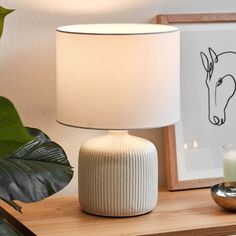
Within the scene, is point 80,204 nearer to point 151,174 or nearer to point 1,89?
point 151,174

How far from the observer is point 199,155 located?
6.51ft

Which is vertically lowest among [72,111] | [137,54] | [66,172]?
[66,172]

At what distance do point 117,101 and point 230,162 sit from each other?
1.18ft

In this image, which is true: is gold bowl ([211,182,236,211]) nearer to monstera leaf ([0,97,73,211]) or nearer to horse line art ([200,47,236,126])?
horse line art ([200,47,236,126])

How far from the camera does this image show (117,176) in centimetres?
171

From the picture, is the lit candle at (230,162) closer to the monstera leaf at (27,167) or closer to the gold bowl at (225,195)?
the gold bowl at (225,195)

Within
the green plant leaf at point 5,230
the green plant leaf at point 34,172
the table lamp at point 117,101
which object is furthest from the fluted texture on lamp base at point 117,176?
the green plant leaf at point 5,230

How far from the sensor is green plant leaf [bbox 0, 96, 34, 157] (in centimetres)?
138

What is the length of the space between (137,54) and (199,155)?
0.47 meters

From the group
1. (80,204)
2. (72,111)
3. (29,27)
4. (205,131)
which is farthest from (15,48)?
(205,131)

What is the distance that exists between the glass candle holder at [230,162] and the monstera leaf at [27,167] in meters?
0.45

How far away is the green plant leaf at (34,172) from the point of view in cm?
147

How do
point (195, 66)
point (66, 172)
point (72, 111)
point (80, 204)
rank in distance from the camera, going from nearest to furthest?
point (66, 172)
point (72, 111)
point (80, 204)
point (195, 66)

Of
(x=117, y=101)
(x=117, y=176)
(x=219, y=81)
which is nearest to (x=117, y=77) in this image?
(x=117, y=101)
